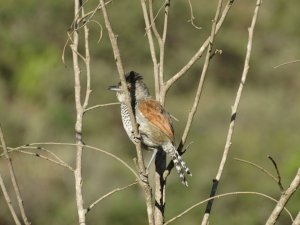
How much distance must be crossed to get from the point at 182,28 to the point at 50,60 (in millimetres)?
5343

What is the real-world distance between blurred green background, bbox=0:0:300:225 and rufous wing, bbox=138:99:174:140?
645cm

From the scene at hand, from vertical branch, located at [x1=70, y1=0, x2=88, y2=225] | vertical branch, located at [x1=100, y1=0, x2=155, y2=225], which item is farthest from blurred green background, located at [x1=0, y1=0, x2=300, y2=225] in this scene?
vertical branch, located at [x1=100, y1=0, x2=155, y2=225]

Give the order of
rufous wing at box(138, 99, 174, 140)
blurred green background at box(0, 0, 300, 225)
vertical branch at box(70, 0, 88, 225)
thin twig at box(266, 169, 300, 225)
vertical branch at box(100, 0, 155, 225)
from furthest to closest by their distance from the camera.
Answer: blurred green background at box(0, 0, 300, 225) < rufous wing at box(138, 99, 174, 140) < vertical branch at box(70, 0, 88, 225) < vertical branch at box(100, 0, 155, 225) < thin twig at box(266, 169, 300, 225)

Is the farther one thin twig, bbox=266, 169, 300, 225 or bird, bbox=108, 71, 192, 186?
bird, bbox=108, 71, 192, 186

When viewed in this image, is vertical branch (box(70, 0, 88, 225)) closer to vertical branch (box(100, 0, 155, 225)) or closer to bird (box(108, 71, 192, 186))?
vertical branch (box(100, 0, 155, 225))

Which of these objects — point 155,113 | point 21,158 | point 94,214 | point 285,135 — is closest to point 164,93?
point 155,113

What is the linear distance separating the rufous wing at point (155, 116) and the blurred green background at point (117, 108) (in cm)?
645

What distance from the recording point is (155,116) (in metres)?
5.18

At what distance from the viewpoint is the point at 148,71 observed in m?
21.7

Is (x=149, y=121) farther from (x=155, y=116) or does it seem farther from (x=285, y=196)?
(x=285, y=196)

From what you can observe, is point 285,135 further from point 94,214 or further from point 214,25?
point 214,25

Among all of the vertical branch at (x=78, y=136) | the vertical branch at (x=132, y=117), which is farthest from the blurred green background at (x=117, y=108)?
the vertical branch at (x=132, y=117)

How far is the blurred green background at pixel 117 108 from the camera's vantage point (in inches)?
611

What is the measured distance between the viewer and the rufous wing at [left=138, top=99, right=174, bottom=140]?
5.12m
